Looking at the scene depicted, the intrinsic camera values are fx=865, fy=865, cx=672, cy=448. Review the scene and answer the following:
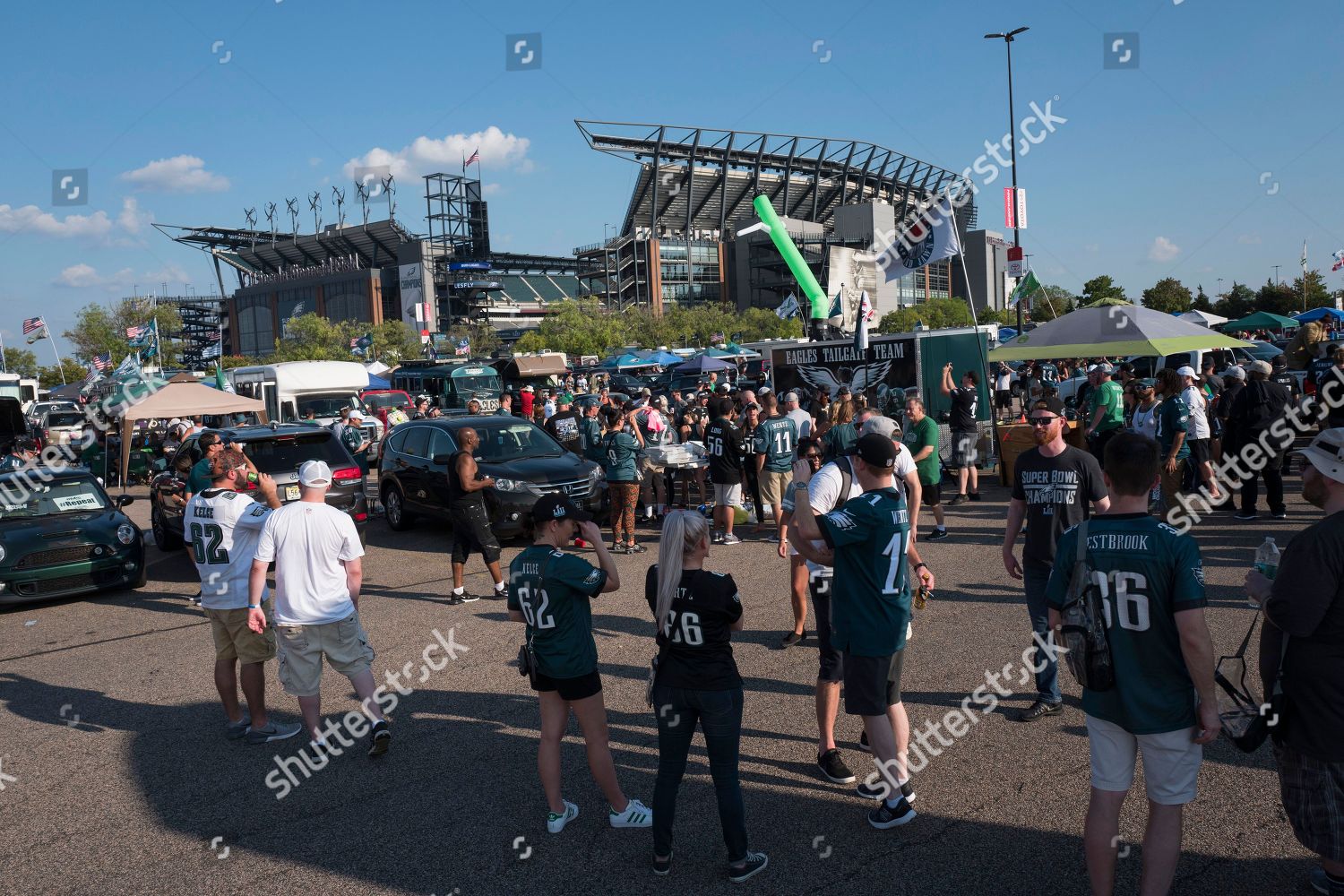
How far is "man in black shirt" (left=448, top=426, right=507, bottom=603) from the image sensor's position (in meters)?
8.47

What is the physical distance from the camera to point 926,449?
10.0m

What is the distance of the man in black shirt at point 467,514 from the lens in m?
8.47

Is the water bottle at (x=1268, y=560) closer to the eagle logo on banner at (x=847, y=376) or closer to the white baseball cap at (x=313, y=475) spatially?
the white baseball cap at (x=313, y=475)

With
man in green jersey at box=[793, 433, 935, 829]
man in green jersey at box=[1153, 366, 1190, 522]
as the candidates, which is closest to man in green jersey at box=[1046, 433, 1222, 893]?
man in green jersey at box=[793, 433, 935, 829]

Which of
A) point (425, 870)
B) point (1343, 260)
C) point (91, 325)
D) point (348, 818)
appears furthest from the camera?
point (91, 325)

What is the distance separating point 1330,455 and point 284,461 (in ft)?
36.0

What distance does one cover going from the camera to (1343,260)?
35125 mm

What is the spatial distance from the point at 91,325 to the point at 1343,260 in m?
76.8

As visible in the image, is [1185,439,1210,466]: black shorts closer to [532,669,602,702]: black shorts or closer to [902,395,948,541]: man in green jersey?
[902,395,948,541]: man in green jersey

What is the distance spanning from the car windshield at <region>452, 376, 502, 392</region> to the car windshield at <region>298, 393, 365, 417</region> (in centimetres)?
687

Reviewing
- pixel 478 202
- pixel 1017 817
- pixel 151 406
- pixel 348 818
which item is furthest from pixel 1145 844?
pixel 478 202

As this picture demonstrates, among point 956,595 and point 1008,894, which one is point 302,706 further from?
point 956,595

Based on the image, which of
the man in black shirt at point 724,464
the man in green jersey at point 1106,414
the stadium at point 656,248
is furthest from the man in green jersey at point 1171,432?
the stadium at point 656,248

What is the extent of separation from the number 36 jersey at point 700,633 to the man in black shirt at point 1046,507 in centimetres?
239
